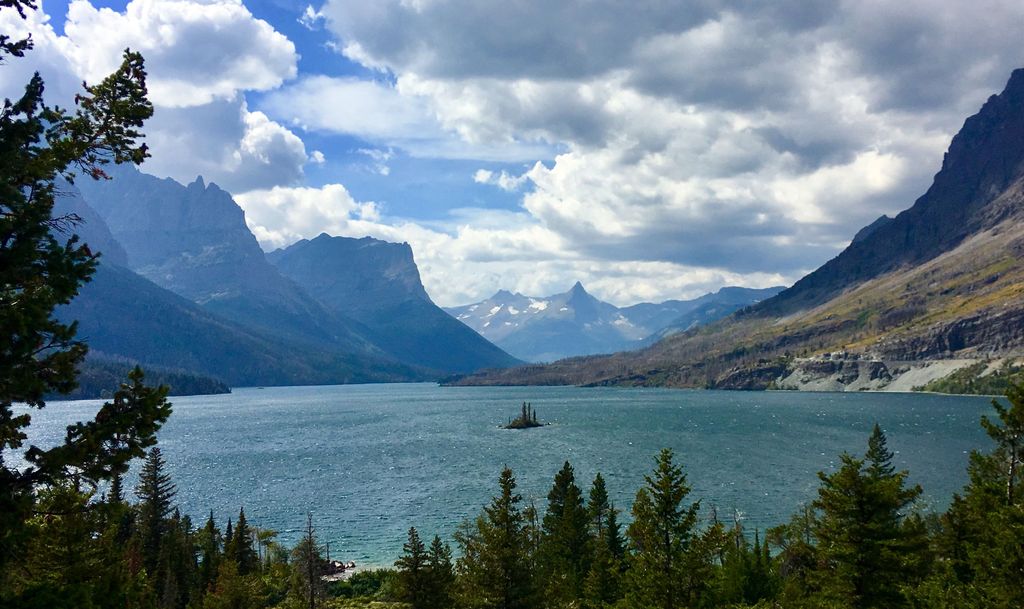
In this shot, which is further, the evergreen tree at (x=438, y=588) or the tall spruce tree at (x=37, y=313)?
the evergreen tree at (x=438, y=588)

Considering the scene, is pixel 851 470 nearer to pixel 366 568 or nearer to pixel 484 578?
pixel 484 578

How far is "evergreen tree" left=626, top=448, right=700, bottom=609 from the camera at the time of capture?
36125 mm

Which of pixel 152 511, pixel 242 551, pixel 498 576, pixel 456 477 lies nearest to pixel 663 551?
pixel 498 576

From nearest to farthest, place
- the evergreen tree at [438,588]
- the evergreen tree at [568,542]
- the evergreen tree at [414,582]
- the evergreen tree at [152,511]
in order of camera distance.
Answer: the evergreen tree at [414,582], the evergreen tree at [438,588], the evergreen tree at [568,542], the evergreen tree at [152,511]

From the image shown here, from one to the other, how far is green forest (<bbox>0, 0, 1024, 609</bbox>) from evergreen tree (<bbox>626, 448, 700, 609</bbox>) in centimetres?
10

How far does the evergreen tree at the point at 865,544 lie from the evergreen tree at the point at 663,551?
762cm

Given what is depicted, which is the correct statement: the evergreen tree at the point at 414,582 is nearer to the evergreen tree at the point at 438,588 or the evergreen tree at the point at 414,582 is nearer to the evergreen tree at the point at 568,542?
the evergreen tree at the point at 438,588

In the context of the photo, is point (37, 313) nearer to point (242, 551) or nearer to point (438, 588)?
point (438, 588)

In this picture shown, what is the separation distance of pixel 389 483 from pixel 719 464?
262 feet

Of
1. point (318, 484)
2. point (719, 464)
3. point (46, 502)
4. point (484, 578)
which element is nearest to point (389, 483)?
point (318, 484)

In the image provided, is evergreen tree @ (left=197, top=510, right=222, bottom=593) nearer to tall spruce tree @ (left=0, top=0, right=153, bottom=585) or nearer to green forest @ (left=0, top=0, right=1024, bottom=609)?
green forest @ (left=0, top=0, right=1024, bottom=609)

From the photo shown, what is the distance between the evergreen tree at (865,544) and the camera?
1329 inches

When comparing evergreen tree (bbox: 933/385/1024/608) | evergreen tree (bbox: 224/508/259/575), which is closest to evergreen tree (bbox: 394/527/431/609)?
evergreen tree (bbox: 224/508/259/575)

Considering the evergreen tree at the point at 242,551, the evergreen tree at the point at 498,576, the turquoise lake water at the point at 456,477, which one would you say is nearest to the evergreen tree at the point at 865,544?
the evergreen tree at the point at 498,576
